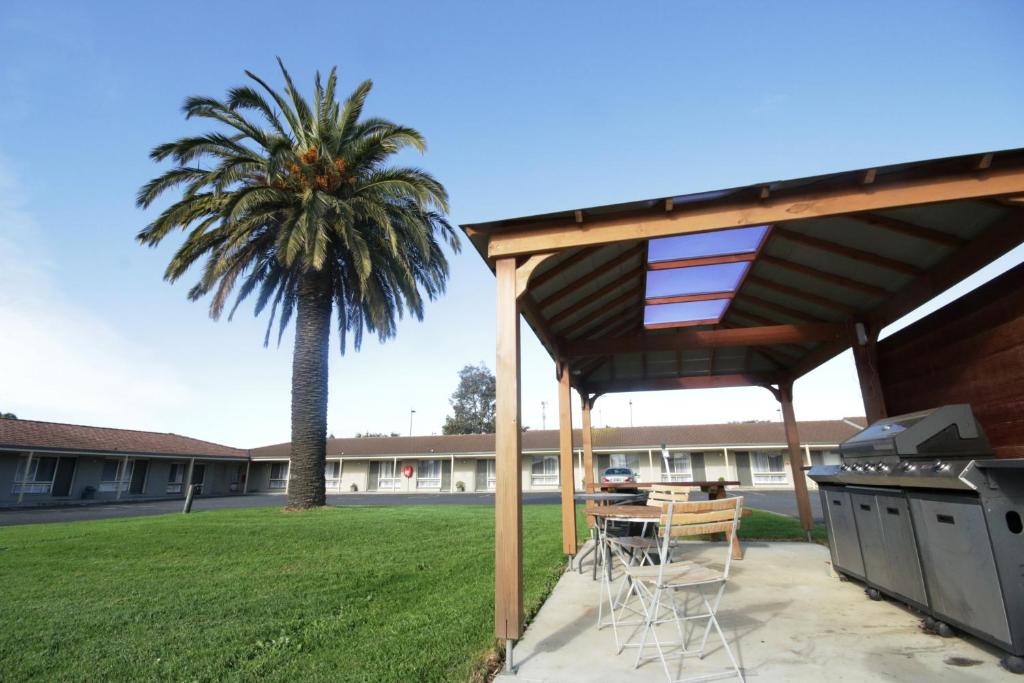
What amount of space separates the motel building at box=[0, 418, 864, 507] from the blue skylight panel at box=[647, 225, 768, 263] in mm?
17070

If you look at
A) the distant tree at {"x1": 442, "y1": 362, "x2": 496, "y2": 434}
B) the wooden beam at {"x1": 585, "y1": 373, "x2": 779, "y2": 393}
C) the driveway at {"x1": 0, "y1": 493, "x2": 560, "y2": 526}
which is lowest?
the driveway at {"x1": 0, "y1": 493, "x2": 560, "y2": 526}

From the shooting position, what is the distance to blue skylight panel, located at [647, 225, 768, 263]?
551 cm

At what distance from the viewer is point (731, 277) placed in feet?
22.0

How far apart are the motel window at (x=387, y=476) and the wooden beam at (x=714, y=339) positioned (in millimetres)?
28143

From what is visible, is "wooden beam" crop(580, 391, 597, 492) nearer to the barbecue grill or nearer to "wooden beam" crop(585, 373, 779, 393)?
"wooden beam" crop(585, 373, 779, 393)

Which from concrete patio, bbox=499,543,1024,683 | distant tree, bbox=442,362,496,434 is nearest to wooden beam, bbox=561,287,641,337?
concrete patio, bbox=499,543,1024,683

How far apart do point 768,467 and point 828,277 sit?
2640 cm

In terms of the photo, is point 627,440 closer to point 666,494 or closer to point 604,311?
point 604,311

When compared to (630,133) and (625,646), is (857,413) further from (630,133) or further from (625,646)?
(625,646)

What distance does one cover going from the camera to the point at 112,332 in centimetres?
1681

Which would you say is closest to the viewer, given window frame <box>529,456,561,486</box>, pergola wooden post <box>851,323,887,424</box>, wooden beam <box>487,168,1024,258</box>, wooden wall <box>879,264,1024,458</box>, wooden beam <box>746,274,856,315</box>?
wooden beam <box>487,168,1024,258</box>

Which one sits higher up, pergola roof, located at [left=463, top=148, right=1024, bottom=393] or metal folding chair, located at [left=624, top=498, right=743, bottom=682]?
Answer: pergola roof, located at [left=463, top=148, right=1024, bottom=393]

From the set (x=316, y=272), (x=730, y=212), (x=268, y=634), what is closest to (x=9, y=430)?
(x=316, y=272)

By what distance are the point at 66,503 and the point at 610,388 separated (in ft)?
91.0
